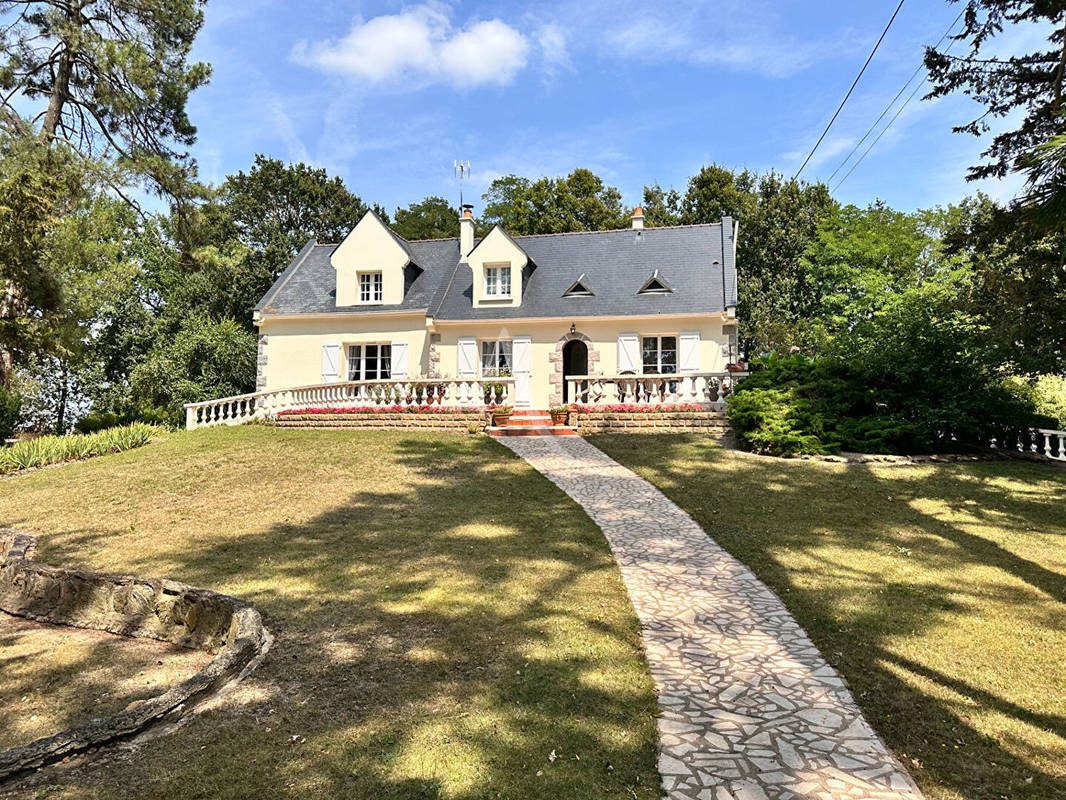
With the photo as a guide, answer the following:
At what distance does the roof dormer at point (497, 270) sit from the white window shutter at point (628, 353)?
12.9ft

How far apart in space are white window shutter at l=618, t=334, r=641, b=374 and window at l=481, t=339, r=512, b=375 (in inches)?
148

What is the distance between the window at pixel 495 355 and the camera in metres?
20.3

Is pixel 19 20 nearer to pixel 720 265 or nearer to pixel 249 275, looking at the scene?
pixel 249 275

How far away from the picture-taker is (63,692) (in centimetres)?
405

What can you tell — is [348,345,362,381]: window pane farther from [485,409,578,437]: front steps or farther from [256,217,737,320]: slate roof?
[485,409,578,437]: front steps

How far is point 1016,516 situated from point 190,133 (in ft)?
78.7

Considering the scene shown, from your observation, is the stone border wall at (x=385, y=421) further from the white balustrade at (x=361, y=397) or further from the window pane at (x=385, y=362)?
the window pane at (x=385, y=362)

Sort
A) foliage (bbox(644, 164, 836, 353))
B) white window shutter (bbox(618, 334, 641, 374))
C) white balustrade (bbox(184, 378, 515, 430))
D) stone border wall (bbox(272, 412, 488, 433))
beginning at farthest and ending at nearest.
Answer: foliage (bbox(644, 164, 836, 353))
white window shutter (bbox(618, 334, 641, 374))
white balustrade (bbox(184, 378, 515, 430))
stone border wall (bbox(272, 412, 488, 433))

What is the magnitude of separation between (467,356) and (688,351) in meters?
7.28

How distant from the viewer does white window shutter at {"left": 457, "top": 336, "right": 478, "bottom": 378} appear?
20.0 metres

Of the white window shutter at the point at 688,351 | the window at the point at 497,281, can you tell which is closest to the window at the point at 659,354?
the white window shutter at the point at 688,351

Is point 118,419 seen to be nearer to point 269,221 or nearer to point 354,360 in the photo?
point 354,360

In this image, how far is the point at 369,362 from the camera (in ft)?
69.5

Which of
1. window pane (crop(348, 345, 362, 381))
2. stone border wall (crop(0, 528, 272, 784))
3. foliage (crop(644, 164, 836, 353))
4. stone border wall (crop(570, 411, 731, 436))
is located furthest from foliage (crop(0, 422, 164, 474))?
foliage (crop(644, 164, 836, 353))
